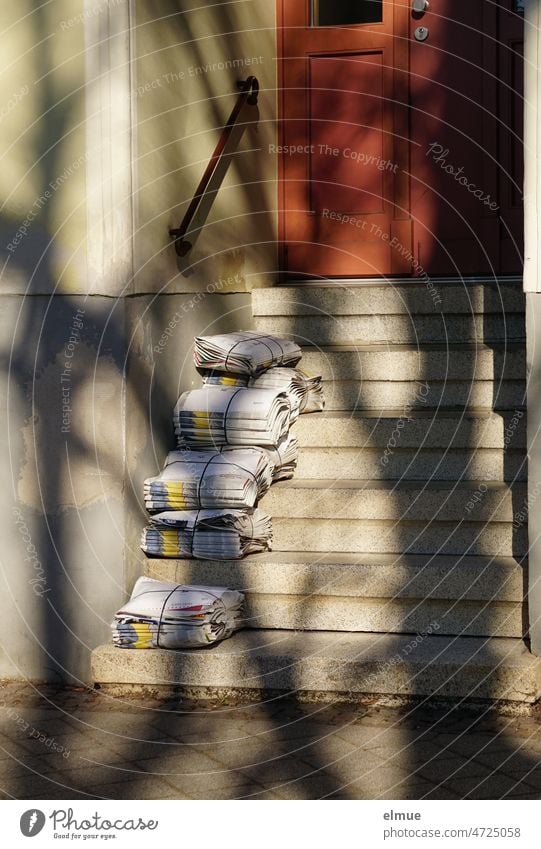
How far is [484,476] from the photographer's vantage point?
17.3 ft

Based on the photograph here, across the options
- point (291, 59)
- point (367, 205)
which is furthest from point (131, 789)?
point (291, 59)

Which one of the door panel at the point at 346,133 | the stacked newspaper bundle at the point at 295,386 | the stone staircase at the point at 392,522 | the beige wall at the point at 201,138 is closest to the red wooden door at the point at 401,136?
the door panel at the point at 346,133

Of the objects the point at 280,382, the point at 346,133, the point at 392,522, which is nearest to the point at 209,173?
the point at 280,382

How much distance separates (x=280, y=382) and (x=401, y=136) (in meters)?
1.66

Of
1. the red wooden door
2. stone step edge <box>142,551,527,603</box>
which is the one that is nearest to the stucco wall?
stone step edge <box>142,551,527,603</box>

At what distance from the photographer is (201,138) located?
5719 millimetres

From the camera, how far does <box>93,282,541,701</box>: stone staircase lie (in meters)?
4.67

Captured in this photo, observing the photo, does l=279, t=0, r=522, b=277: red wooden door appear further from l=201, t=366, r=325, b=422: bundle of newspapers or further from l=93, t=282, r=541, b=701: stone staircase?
l=201, t=366, r=325, b=422: bundle of newspapers

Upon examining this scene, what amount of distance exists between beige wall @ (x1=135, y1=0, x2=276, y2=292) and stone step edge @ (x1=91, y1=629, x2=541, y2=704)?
4.82 feet

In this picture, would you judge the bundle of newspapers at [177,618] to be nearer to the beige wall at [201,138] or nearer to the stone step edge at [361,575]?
the stone step edge at [361,575]

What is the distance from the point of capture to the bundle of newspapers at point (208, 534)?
16.6 feet

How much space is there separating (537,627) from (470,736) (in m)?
0.56

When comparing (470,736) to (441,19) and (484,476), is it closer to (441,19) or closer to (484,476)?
(484,476)

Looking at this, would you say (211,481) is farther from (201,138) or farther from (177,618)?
(201,138)
